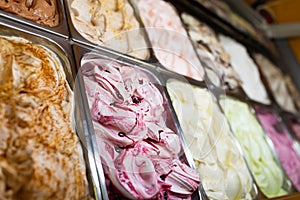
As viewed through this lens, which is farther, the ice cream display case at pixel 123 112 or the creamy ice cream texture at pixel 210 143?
the creamy ice cream texture at pixel 210 143

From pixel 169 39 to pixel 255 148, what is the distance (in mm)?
963

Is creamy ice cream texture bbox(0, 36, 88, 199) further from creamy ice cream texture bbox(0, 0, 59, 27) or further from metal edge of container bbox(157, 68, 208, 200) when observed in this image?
metal edge of container bbox(157, 68, 208, 200)

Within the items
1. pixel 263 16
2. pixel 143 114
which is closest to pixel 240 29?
pixel 263 16

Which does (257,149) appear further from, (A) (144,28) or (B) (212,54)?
(A) (144,28)

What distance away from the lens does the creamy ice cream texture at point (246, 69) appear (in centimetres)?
292

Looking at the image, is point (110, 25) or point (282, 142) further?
point (282, 142)

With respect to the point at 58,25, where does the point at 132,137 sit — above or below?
below

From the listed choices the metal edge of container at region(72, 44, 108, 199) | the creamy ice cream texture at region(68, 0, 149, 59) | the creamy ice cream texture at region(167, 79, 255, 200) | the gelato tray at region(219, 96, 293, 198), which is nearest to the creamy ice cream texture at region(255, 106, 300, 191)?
the gelato tray at region(219, 96, 293, 198)

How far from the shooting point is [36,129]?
109 centimetres

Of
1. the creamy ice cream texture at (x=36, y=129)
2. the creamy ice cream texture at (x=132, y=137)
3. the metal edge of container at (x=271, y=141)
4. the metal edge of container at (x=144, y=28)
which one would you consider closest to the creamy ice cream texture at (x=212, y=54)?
the metal edge of container at (x=271, y=141)

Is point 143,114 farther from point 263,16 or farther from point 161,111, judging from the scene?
point 263,16

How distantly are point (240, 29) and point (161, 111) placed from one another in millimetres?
2102

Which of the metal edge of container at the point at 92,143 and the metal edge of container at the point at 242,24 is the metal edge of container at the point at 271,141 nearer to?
the metal edge of container at the point at 242,24

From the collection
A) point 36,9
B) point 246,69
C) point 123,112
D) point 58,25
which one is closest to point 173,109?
point 123,112
